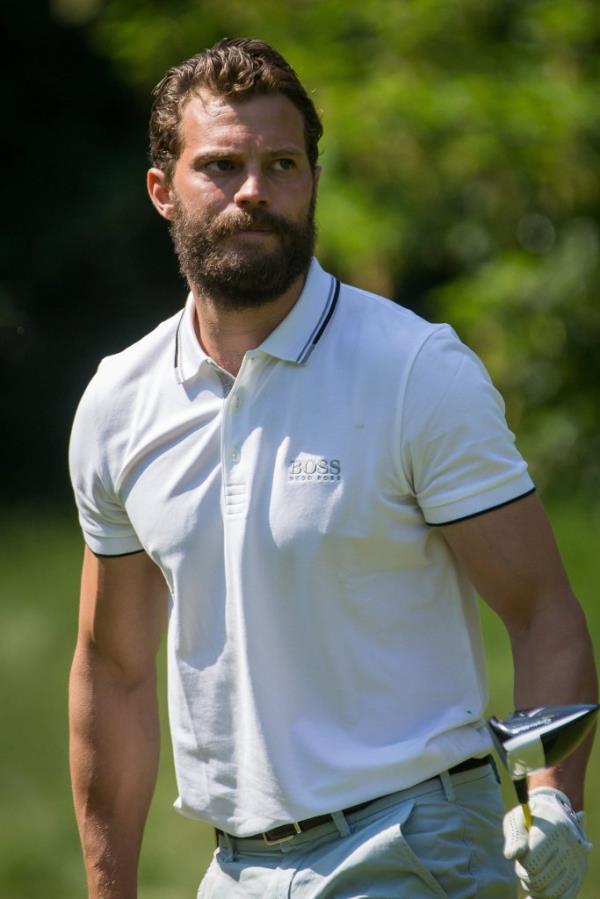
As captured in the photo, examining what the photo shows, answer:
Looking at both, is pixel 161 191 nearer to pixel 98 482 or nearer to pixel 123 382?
pixel 123 382

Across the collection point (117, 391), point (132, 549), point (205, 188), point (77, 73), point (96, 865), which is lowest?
point (96, 865)

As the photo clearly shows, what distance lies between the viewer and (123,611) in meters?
3.63

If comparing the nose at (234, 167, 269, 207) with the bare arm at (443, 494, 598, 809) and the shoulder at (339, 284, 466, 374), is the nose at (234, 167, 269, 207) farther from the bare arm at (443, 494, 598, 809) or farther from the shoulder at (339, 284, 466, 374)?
the bare arm at (443, 494, 598, 809)

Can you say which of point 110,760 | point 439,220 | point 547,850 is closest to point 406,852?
point 547,850

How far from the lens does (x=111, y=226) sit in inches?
706

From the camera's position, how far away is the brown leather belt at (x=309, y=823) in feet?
10.4

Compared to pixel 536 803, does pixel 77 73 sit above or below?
above

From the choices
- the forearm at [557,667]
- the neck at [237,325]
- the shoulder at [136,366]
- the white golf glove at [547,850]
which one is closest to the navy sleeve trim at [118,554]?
the shoulder at [136,366]

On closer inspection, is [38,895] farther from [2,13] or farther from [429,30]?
[2,13]

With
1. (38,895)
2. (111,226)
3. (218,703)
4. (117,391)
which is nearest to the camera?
(218,703)

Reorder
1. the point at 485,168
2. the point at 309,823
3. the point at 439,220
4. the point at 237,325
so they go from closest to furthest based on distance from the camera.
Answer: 1. the point at 309,823
2. the point at 237,325
3. the point at 485,168
4. the point at 439,220

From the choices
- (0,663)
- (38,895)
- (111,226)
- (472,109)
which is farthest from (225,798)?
(111,226)

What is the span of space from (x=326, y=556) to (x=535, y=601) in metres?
0.38

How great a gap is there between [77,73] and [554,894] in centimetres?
1689
